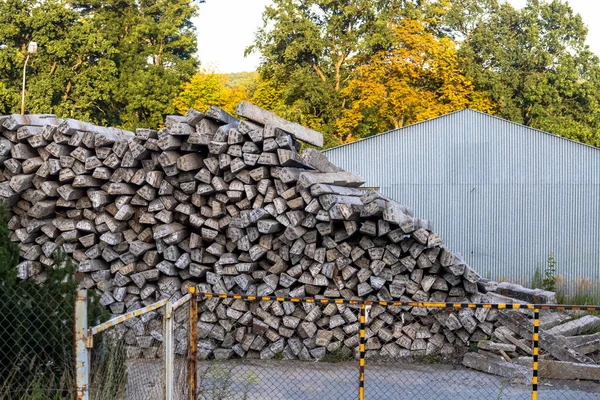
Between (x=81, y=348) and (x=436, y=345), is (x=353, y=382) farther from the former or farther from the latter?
(x=81, y=348)

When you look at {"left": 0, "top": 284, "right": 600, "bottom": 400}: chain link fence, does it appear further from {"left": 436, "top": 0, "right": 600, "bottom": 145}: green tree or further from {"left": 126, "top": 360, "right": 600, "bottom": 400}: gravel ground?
{"left": 436, "top": 0, "right": 600, "bottom": 145}: green tree

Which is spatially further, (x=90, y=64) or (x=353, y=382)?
(x=90, y=64)

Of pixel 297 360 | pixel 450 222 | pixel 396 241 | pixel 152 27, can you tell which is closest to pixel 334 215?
pixel 396 241

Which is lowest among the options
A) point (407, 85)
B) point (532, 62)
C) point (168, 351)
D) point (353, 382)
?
point (353, 382)

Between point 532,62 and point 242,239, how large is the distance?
35069mm

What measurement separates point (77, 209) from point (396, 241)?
439 centimetres

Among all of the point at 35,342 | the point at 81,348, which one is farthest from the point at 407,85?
the point at 81,348

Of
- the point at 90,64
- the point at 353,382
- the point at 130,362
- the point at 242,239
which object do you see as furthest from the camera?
the point at 90,64

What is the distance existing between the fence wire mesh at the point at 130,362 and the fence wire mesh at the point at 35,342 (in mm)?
231

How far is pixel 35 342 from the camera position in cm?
606

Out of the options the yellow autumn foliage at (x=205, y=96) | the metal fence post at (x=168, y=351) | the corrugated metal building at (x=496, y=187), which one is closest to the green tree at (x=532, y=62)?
the yellow autumn foliage at (x=205, y=96)

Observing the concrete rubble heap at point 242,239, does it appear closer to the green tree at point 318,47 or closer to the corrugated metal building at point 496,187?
the corrugated metal building at point 496,187

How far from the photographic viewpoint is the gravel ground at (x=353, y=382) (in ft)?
29.4

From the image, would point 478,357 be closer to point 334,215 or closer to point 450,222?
point 334,215
